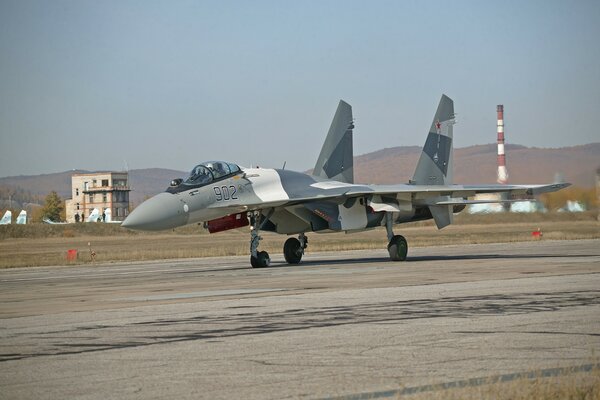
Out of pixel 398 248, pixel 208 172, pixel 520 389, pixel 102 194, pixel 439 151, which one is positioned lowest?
pixel 520 389

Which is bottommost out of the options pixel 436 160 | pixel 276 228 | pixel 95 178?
pixel 276 228

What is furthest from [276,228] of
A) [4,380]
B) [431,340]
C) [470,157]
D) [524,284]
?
[470,157]

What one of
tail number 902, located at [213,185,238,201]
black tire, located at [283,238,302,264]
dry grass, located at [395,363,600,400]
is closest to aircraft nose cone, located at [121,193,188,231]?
tail number 902, located at [213,185,238,201]

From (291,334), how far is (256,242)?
1603 cm

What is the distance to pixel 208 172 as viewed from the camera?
85.9 feet

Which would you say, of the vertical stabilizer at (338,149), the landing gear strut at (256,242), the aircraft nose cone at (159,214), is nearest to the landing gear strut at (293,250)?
the landing gear strut at (256,242)

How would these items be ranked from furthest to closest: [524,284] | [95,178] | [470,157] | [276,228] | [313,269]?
[95,178]
[470,157]
[276,228]
[313,269]
[524,284]

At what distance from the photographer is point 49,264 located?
35.9m

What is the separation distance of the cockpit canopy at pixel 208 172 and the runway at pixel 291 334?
4.87 meters

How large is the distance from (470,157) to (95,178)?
90032mm

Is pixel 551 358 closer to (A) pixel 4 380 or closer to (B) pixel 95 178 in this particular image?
(A) pixel 4 380

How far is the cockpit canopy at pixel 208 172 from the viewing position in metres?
25.8

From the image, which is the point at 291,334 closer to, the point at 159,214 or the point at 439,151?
the point at 159,214

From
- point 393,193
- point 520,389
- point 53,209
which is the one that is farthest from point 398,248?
point 53,209
